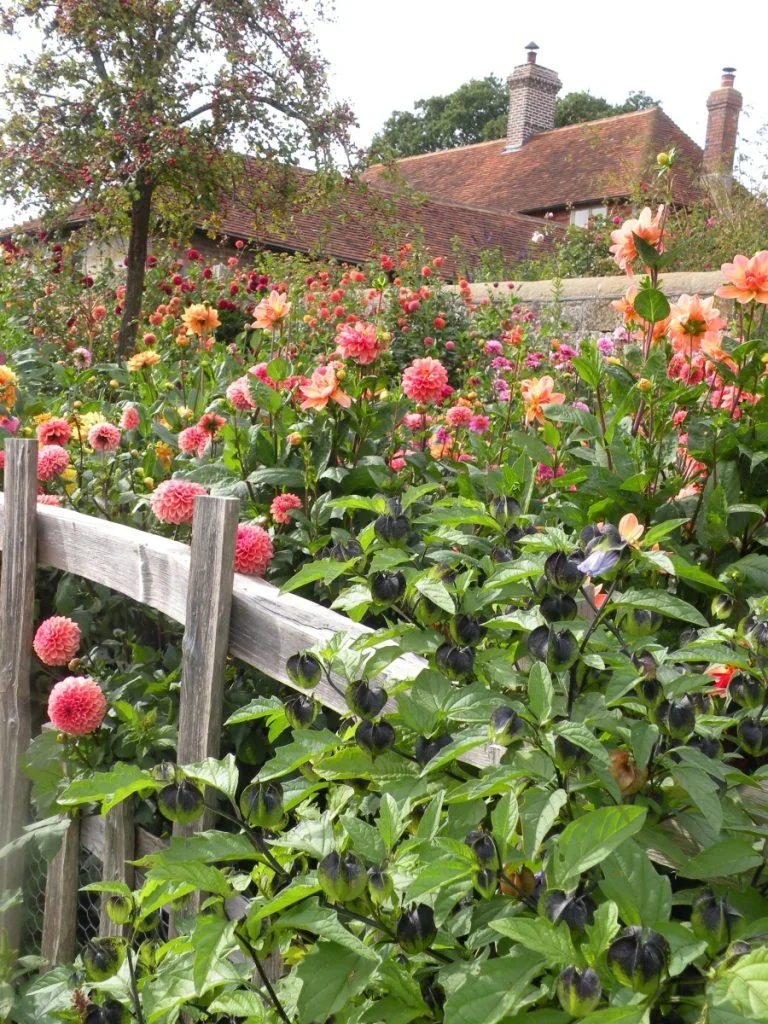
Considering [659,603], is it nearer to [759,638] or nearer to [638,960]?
[759,638]

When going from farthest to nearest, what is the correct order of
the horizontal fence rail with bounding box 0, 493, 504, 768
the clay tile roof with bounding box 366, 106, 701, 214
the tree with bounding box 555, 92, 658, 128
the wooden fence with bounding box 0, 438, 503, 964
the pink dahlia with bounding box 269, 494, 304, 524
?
1. the tree with bounding box 555, 92, 658, 128
2. the clay tile roof with bounding box 366, 106, 701, 214
3. the pink dahlia with bounding box 269, 494, 304, 524
4. the wooden fence with bounding box 0, 438, 503, 964
5. the horizontal fence rail with bounding box 0, 493, 504, 768

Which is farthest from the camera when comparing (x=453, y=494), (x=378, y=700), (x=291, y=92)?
(x=291, y=92)

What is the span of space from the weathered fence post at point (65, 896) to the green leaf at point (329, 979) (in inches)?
50.2

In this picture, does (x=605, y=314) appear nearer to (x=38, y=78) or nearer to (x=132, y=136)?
(x=132, y=136)

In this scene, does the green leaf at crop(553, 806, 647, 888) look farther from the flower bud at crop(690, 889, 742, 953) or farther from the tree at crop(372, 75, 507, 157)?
the tree at crop(372, 75, 507, 157)

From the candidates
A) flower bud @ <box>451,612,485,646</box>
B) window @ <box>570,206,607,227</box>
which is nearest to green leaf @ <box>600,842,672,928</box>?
flower bud @ <box>451,612,485,646</box>

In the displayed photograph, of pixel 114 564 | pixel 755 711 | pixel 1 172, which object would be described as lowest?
pixel 114 564

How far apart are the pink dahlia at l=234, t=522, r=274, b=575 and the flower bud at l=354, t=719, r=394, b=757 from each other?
30.1 inches

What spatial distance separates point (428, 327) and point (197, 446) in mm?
4688

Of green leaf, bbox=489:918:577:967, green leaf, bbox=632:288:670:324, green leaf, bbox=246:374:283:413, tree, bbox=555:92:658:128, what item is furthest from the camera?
tree, bbox=555:92:658:128

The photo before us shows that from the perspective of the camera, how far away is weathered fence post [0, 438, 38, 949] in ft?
7.80

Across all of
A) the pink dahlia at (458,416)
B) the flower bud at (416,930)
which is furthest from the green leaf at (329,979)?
the pink dahlia at (458,416)

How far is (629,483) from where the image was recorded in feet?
5.87

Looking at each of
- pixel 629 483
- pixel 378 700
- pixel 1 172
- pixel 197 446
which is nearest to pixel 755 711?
pixel 378 700
